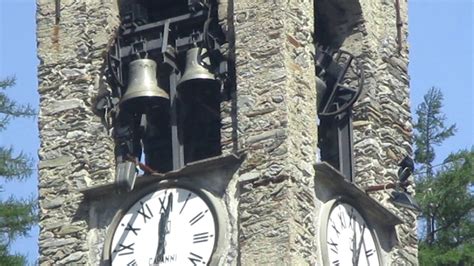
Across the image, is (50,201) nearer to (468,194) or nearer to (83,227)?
(83,227)

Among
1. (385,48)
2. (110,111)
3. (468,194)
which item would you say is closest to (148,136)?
(110,111)

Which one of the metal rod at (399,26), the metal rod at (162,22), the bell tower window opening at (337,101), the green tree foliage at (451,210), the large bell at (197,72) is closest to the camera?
the large bell at (197,72)

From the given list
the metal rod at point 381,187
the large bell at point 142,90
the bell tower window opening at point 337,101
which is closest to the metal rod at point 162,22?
the large bell at point 142,90

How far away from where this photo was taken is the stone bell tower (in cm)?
2844

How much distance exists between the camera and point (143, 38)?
2997 centimetres

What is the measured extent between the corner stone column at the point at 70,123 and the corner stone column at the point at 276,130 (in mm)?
1647

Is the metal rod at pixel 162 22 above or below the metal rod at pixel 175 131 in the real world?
above

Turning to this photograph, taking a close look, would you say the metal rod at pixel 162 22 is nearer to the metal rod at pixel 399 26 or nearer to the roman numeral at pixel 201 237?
the roman numeral at pixel 201 237

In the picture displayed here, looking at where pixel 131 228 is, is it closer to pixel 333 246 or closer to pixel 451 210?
pixel 333 246

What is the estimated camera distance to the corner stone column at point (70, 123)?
29.3 meters

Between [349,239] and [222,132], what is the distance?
168 cm

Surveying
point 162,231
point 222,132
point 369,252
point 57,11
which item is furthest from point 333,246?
point 57,11

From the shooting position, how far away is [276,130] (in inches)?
1126

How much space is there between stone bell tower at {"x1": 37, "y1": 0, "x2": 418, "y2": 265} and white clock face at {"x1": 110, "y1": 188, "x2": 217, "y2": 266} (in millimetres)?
14
